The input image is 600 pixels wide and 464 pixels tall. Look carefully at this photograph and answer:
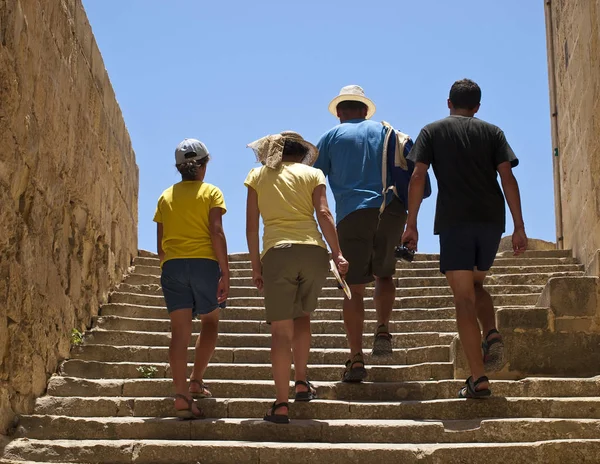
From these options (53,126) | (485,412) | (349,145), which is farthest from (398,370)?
(53,126)

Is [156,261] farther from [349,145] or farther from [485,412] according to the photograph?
[485,412]

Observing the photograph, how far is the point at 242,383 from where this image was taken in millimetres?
6055

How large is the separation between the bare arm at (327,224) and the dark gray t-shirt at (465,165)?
568 millimetres

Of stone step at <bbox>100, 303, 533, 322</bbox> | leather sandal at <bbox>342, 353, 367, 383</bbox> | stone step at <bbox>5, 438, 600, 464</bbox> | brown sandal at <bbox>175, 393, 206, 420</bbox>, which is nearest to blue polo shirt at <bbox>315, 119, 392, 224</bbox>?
leather sandal at <bbox>342, 353, 367, 383</bbox>

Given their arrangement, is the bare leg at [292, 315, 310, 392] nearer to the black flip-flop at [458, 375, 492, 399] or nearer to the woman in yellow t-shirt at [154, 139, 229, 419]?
the woman in yellow t-shirt at [154, 139, 229, 419]

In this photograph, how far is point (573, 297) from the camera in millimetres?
6027

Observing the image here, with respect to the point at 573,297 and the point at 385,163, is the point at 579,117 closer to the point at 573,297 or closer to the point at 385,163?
the point at 573,297

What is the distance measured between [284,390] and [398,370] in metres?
1.15

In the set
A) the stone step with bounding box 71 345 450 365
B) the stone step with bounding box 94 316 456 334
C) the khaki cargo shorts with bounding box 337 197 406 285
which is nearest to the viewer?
the khaki cargo shorts with bounding box 337 197 406 285

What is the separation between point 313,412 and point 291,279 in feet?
2.67

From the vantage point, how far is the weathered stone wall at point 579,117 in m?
8.16

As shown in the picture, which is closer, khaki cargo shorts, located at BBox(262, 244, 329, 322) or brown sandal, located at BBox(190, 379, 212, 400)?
khaki cargo shorts, located at BBox(262, 244, 329, 322)

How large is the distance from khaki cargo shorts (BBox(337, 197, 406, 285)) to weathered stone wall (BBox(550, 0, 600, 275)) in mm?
1500

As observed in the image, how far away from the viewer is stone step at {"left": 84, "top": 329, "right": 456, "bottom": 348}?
706 centimetres
